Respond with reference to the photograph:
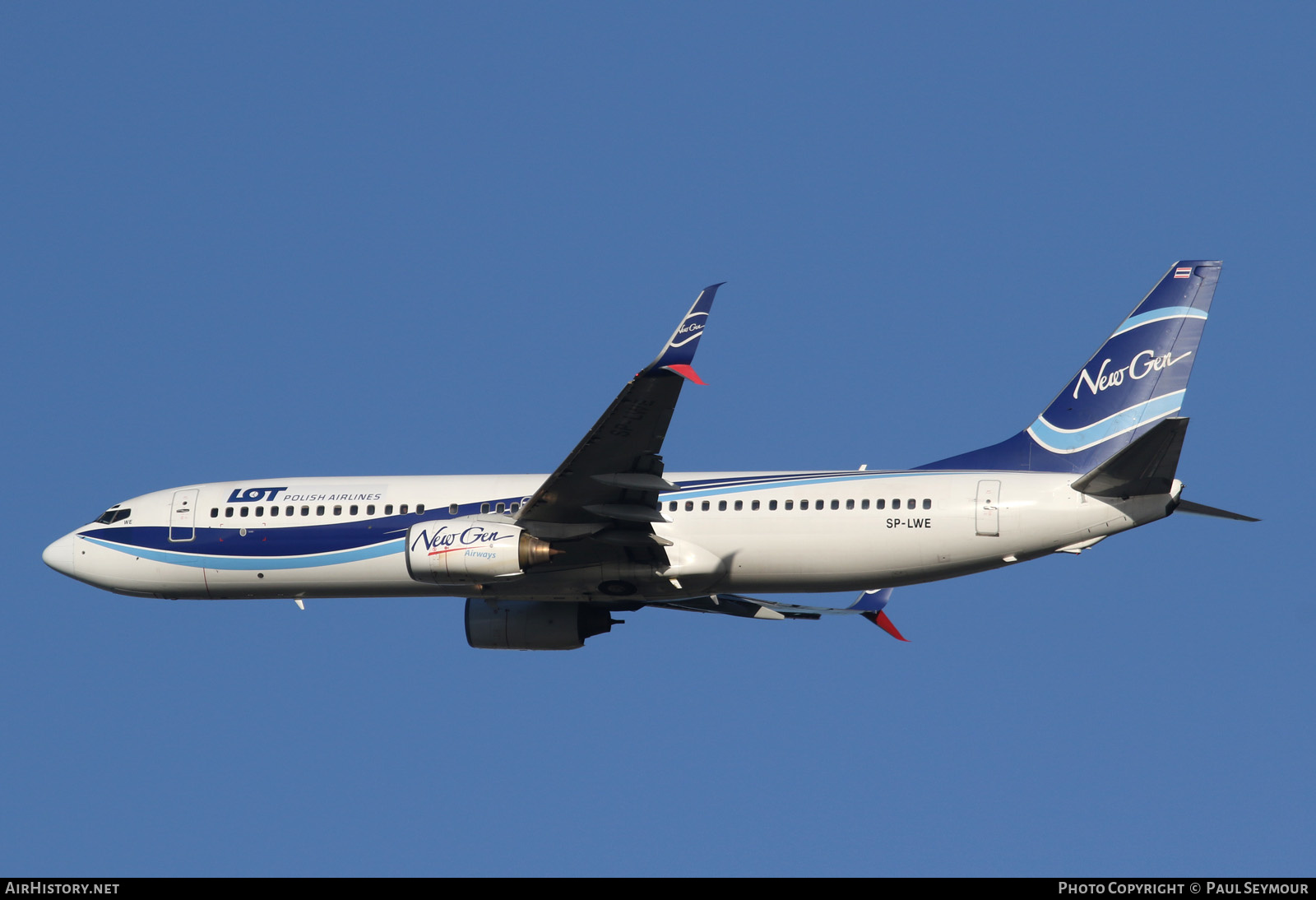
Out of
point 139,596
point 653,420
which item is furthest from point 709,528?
point 139,596

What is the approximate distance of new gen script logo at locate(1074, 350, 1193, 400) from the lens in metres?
30.0

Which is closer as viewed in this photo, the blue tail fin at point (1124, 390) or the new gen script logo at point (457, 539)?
the new gen script logo at point (457, 539)

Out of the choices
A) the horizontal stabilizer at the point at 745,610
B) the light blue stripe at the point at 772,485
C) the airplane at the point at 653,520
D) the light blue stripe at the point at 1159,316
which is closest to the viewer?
the airplane at the point at 653,520

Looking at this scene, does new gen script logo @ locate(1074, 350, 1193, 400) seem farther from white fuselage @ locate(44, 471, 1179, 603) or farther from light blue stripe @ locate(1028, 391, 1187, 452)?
white fuselage @ locate(44, 471, 1179, 603)

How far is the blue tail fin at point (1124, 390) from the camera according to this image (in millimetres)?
29906

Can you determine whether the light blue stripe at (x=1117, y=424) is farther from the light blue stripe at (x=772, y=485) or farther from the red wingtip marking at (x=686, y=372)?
the red wingtip marking at (x=686, y=372)

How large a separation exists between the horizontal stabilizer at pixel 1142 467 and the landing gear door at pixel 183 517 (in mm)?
18330

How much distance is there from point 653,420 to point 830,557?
17.2 ft

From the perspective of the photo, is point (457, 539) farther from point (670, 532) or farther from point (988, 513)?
point (988, 513)

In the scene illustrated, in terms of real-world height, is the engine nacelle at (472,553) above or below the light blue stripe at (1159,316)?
below

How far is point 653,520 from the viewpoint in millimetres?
28188

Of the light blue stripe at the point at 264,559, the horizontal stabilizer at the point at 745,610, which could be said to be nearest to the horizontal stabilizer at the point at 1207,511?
the horizontal stabilizer at the point at 745,610

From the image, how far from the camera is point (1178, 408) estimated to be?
1175 inches

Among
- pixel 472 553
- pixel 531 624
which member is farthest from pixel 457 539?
pixel 531 624
